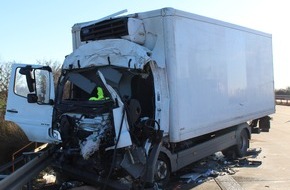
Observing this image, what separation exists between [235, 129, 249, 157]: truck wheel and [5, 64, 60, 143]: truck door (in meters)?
6.00

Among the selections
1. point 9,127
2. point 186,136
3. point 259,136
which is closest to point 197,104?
point 186,136

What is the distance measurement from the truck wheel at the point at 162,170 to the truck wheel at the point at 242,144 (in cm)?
408

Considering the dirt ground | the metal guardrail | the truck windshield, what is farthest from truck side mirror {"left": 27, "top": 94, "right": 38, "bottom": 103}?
the dirt ground

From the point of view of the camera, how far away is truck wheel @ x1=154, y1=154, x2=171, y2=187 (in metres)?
8.12

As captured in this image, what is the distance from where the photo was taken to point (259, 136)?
17500mm

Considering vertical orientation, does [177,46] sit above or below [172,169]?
above

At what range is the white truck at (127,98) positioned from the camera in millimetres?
7375

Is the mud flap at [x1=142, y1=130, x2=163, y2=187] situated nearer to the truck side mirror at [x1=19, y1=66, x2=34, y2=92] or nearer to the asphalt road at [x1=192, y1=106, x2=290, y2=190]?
the asphalt road at [x1=192, y1=106, x2=290, y2=190]

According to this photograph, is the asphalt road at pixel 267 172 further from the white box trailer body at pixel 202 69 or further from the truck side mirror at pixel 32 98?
the truck side mirror at pixel 32 98

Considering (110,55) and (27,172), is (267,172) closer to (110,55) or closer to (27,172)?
(110,55)

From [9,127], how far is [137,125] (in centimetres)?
711

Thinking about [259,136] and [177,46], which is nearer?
[177,46]

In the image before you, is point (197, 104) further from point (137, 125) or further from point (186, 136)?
point (137, 125)

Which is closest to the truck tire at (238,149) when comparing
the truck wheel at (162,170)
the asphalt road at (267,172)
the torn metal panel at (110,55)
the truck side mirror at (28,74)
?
the asphalt road at (267,172)
